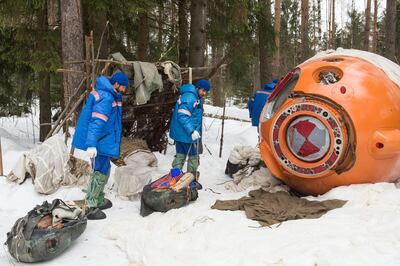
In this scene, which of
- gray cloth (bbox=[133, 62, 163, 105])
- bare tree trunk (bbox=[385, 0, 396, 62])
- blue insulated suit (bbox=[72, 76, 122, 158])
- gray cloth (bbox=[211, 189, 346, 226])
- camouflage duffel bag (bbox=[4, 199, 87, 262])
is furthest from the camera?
bare tree trunk (bbox=[385, 0, 396, 62])

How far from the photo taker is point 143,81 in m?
6.14

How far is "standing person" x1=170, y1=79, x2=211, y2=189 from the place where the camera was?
5.67m

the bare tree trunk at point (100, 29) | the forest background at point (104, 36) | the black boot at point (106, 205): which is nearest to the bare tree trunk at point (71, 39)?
the forest background at point (104, 36)

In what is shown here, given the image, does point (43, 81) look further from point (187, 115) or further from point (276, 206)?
point (276, 206)

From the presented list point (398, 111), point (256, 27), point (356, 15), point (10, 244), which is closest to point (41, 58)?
point (10, 244)

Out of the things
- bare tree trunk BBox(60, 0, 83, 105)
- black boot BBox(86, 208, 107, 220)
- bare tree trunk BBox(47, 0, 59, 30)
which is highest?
bare tree trunk BBox(47, 0, 59, 30)

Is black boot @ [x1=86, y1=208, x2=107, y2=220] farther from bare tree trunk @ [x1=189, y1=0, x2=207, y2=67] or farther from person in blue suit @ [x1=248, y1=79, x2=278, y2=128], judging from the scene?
bare tree trunk @ [x1=189, y1=0, x2=207, y2=67]

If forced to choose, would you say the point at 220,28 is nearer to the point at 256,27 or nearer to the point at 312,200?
the point at 256,27

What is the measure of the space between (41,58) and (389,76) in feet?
19.5

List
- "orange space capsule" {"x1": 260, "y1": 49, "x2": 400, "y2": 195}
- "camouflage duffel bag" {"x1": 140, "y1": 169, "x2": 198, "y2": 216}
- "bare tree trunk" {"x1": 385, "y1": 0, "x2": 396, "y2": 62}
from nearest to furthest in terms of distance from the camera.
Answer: "orange space capsule" {"x1": 260, "y1": 49, "x2": 400, "y2": 195}
"camouflage duffel bag" {"x1": 140, "y1": 169, "x2": 198, "y2": 216}
"bare tree trunk" {"x1": 385, "y1": 0, "x2": 396, "y2": 62}

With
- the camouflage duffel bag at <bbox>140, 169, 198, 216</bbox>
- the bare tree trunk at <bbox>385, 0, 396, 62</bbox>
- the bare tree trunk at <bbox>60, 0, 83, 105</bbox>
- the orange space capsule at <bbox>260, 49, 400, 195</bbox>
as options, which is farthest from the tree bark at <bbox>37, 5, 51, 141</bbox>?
the bare tree trunk at <bbox>385, 0, 396, 62</bbox>

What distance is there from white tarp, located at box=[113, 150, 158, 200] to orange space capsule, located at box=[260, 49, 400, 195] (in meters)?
1.89

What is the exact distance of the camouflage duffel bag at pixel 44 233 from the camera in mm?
3600

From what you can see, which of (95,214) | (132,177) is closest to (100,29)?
(132,177)
